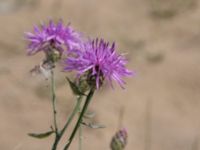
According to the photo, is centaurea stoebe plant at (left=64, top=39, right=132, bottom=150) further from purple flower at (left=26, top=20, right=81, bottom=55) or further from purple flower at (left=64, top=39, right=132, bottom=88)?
purple flower at (left=26, top=20, right=81, bottom=55)

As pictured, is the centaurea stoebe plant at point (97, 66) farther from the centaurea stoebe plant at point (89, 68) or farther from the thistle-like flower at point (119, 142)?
the thistle-like flower at point (119, 142)

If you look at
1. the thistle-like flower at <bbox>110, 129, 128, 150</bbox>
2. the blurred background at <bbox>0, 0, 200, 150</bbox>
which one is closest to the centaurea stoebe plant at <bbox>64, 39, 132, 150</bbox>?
the thistle-like flower at <bbox>110, 129, 128, 150</bbox>

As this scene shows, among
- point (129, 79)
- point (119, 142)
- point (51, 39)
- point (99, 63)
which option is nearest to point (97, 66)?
point (99, 63)

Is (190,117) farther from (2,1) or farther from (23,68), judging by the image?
(2,1)

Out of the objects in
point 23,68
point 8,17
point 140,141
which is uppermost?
point 8,17

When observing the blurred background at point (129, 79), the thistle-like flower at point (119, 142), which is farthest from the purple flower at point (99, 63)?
the blurred background at point (129, 79)

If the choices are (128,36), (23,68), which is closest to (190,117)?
(23,68)

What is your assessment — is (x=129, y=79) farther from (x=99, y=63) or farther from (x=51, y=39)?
(x=99, y=63)
